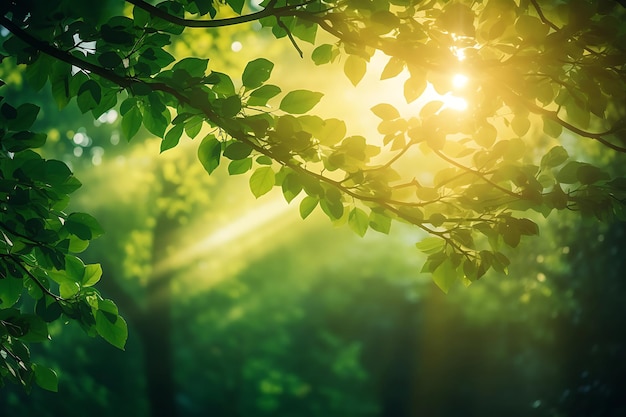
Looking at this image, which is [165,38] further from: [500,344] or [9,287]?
[500,344]

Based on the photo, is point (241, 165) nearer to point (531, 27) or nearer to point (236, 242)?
point (531, 27)

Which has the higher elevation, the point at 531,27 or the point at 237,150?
the point at 531,27

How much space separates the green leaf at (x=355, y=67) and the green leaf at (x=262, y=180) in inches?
21.1

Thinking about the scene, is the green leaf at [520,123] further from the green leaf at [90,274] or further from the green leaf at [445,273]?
the green leaf at [90,274]

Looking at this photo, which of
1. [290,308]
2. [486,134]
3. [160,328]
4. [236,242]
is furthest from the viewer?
[290,308]

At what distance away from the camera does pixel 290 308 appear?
64.5ft

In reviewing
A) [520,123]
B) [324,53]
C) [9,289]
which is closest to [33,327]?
[9,289]

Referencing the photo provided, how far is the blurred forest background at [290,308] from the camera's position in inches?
295

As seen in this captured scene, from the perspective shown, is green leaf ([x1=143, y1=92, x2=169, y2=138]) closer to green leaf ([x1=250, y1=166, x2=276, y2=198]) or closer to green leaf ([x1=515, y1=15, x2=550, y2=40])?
green leaf ([x1=250, y1=166, x2=276, y2=198])

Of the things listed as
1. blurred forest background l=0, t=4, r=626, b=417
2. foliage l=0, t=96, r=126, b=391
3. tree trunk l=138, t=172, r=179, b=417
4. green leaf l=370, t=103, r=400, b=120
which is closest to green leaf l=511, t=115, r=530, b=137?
green leaf l=370, t=103, r=400, b=120

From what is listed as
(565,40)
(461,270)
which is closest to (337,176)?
(461,270)

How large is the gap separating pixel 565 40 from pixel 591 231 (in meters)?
5.83

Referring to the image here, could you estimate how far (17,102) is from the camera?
494 inches

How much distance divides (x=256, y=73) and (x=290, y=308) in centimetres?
1827
